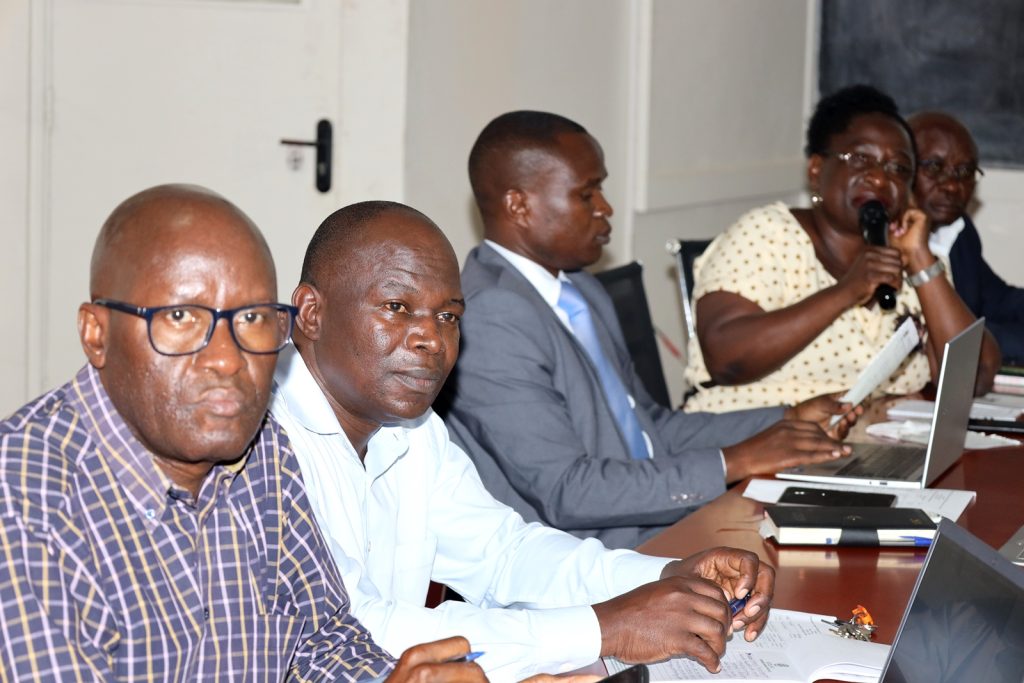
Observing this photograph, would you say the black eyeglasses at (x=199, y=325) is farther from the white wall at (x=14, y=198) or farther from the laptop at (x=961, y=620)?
the white wall at (x=14, y=198)

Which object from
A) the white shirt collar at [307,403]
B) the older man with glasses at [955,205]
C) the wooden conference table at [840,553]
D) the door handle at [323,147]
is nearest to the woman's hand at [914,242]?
the older man with glasses at [955,205]

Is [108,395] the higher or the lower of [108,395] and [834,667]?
the higher

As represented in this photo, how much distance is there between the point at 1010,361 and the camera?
3.94 meters

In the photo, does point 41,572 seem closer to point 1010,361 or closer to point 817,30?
point 1010,361

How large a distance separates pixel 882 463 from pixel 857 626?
923 millimetres

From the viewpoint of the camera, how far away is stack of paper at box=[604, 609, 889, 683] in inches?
A: 63.2

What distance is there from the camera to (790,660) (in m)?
1.65

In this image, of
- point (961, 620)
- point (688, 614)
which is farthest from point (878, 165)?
point (961, 620)

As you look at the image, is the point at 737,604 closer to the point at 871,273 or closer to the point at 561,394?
the point at 561,394

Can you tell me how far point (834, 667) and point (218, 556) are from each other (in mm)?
788

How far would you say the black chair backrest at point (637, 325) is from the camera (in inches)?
139

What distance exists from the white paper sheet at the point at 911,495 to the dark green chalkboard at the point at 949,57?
3769 mm

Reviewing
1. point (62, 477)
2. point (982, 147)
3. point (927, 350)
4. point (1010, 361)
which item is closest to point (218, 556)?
point (62, 477)

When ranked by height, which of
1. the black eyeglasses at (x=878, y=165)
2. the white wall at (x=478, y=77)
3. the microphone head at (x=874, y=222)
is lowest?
the microphone head at (x=874, y=222)
